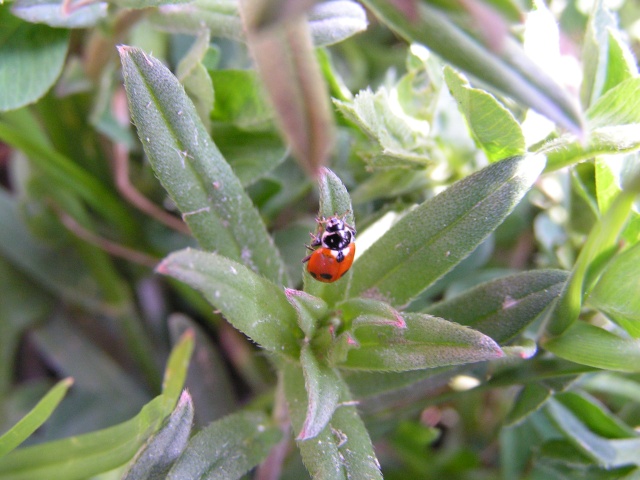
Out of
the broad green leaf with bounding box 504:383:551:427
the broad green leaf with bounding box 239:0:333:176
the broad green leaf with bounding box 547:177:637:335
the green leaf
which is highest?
the broad green leaf with bounding box 239:0:333:176

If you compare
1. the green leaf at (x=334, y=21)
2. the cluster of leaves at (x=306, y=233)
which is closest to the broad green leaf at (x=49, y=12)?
the cluster of leaves at (x=306, y=233)

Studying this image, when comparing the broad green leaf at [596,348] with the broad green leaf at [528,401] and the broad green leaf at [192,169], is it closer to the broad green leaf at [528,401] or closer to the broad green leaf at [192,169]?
the broad green leaf at [528,401]

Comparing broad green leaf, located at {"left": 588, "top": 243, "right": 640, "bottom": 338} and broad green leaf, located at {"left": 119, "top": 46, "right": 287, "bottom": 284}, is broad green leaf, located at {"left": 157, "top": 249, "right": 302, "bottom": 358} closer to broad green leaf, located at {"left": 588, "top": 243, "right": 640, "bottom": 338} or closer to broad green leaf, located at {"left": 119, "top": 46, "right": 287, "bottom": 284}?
broad green leaf, located at {"left": 119, "top": 46, "right": 287, "bottom": 284}

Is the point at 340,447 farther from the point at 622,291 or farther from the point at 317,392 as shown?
the point at 622,291

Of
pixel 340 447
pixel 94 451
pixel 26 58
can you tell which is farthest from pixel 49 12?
pixel 340 447

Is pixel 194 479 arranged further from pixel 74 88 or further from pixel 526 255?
pixel 526 255

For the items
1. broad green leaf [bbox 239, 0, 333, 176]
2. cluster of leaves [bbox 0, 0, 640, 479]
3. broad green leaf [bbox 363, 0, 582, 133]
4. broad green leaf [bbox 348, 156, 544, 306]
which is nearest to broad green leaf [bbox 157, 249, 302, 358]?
cluster of leaves [bbox 0, 0, 640, 479]
